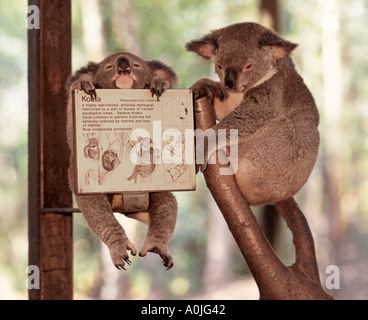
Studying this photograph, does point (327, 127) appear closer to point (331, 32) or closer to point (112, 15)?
point (331, 32)

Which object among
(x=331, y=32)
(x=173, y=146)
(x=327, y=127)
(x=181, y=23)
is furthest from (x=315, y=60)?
(x=173, y=146)

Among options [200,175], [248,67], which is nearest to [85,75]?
[248,67]

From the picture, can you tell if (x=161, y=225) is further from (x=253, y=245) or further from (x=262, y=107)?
(x=262, y=107)

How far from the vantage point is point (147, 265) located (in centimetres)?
1118

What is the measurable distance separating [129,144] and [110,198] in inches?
19.5

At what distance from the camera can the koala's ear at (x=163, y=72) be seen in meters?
2.88

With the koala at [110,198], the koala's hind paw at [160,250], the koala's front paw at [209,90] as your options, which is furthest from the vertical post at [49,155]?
the koala's hind paw at [160,250]

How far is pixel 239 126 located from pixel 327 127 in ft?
30.0

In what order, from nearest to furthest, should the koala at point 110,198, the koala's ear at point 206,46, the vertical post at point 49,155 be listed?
the koala at point 110,198, the koala's ear at point 206,46, the vertical post at point 49,155

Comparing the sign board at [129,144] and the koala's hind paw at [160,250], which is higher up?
the sign board at [129,144]

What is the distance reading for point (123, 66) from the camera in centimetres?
259

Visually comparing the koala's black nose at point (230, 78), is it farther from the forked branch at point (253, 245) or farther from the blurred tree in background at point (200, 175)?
the blurred tree in background at point (200, 175)

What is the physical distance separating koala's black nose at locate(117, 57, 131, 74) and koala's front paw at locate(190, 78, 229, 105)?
0.40 m

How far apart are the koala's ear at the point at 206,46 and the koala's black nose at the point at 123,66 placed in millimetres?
705
